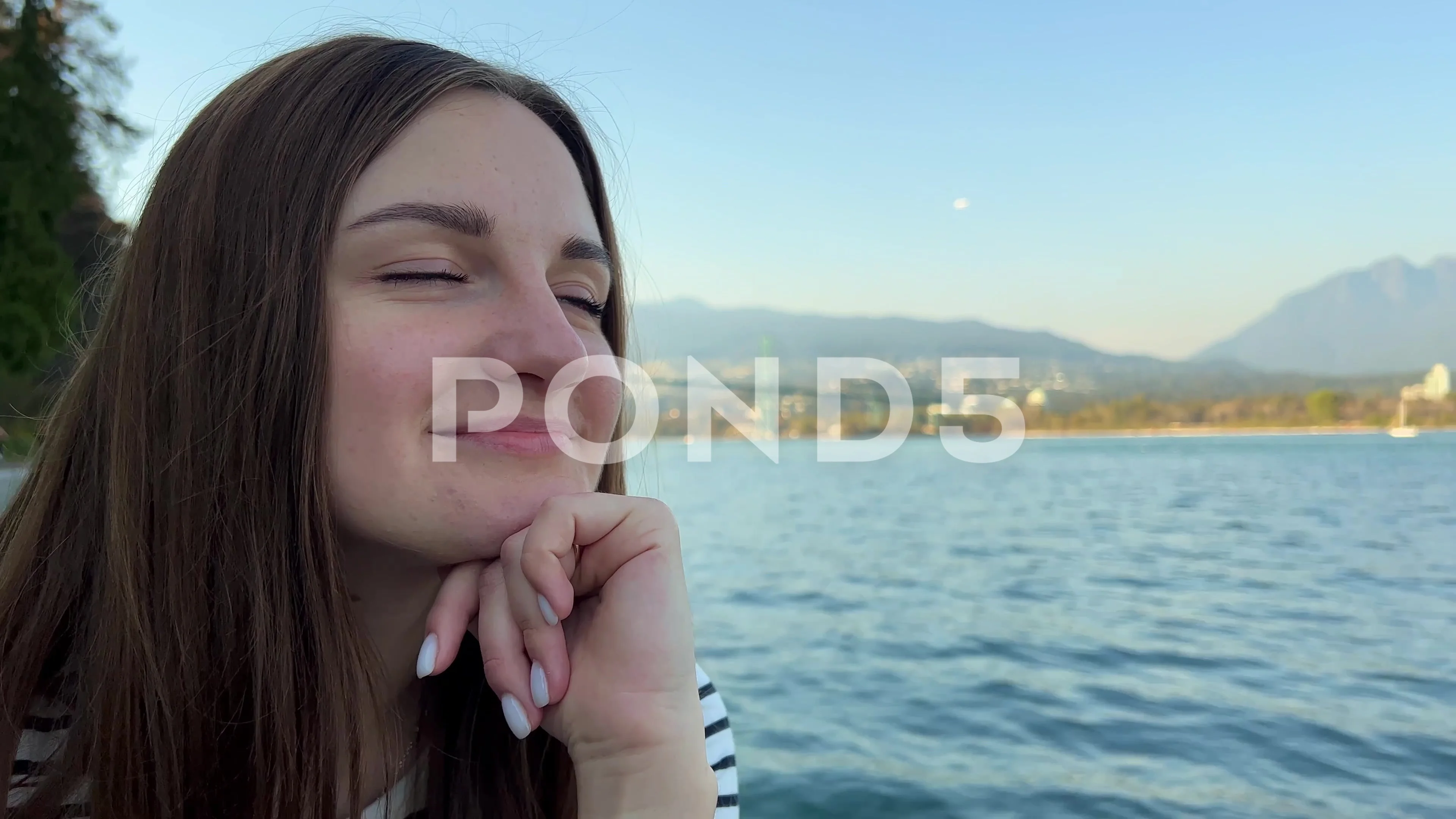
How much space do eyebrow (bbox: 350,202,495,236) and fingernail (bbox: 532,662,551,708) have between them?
0.69 meters

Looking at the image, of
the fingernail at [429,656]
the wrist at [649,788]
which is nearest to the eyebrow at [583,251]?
the fingernail at [429,656]

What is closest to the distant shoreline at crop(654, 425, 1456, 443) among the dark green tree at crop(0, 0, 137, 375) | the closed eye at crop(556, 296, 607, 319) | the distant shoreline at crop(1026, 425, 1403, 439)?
the distant shoreline at crop(1026, 425, 1403, 439)

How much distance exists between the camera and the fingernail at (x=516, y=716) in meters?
1.27

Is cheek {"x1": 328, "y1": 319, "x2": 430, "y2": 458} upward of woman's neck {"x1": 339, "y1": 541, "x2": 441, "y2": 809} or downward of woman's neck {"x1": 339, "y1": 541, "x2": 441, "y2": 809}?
upward

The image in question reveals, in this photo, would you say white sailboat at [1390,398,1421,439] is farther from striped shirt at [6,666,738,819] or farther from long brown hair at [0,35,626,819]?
long brown hair at [0,35,626,819]

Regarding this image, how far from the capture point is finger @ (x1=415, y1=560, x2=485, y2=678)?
128 cm

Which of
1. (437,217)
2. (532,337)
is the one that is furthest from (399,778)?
(437,217)

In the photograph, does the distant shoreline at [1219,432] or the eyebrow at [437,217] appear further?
the distant shoreline at [1219,432]

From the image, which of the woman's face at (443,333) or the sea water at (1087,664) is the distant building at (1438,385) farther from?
the woman's face at (443,333)

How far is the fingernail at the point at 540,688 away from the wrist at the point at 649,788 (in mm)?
124

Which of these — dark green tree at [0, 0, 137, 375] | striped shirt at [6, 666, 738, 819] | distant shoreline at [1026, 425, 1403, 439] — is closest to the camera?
striped shirt at [6, 666, 738, 819]

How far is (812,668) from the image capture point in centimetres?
687

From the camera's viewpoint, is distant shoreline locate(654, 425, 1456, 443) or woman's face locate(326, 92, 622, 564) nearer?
woman's face locate(326, 92, 622, 564)

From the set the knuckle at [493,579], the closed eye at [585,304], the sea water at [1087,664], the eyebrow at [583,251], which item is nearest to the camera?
the knuckle at [493,579]
